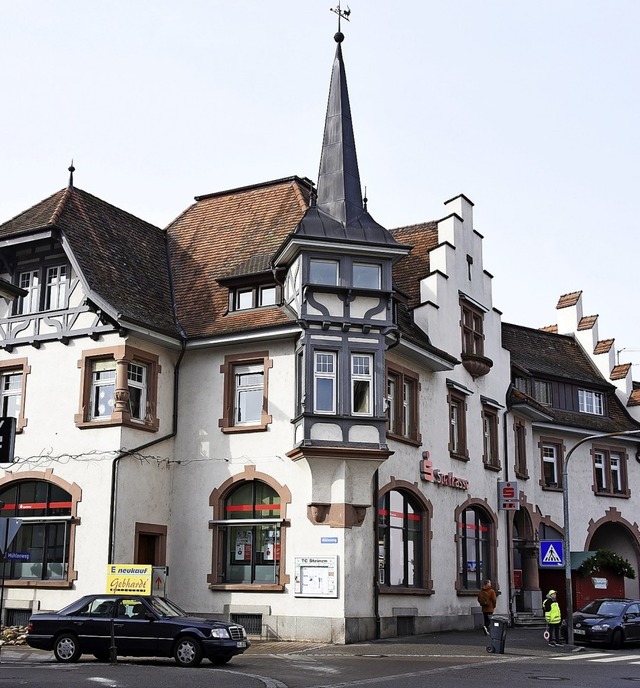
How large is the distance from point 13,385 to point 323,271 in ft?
31.5

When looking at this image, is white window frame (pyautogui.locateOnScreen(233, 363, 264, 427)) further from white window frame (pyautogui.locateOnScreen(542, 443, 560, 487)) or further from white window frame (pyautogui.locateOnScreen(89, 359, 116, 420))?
white window frame (pyautogui.locateOnScreen(542, 443, 560, 487))

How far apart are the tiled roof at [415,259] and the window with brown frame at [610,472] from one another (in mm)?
13087

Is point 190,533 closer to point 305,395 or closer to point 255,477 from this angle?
point 255,477

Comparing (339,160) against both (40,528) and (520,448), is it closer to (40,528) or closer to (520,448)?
(40,528)

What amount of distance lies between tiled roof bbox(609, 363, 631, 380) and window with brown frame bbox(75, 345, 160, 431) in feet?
80.1

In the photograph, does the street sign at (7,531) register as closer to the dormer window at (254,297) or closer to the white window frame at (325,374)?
the white window frame at (325,374)

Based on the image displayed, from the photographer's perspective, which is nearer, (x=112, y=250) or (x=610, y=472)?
(x=112, y=250)

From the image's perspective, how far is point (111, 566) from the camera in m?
22.9

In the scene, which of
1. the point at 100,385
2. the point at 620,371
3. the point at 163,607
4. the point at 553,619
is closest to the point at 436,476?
the point at 553,619

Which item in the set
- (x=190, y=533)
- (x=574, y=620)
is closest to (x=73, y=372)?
(x=190, y=533)

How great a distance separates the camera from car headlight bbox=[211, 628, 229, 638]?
2014cm

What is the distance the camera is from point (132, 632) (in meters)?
20.6

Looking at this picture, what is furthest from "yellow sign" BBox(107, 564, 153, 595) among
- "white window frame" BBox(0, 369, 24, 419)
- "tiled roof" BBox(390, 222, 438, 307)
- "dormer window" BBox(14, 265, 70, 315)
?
"tiled roof" BBox(390, 222, 438, 307)

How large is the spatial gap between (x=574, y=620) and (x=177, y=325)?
44.9 ft
